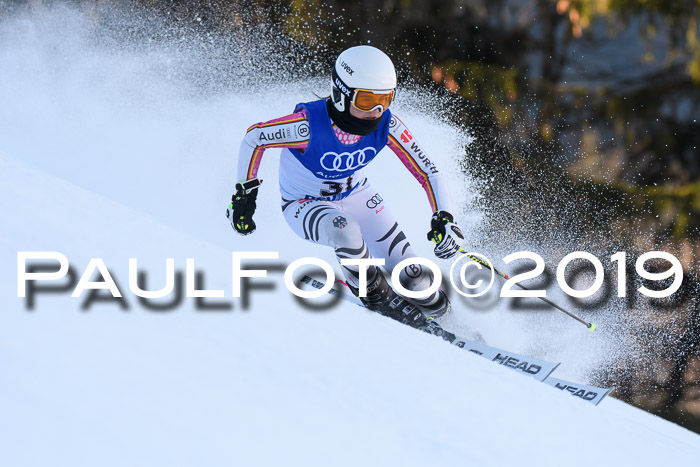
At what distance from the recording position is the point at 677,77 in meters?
10.0

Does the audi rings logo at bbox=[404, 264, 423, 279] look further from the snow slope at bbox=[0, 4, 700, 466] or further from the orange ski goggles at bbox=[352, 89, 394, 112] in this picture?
the orange ski goggles at bbox=[352, 89, 394, 112]

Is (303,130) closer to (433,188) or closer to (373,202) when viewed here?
(373,202)

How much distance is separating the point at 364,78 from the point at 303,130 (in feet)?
1.47

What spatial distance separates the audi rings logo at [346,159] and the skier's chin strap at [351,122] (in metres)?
0.16

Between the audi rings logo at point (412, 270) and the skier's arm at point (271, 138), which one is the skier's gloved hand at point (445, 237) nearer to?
the audi rings logo at point (412, 270)

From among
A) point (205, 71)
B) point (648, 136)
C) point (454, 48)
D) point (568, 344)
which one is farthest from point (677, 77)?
point (205, 71)

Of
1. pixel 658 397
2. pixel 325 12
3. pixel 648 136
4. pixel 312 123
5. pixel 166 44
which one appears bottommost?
pixel 658 397

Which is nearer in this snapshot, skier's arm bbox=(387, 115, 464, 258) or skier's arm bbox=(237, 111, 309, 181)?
skier's arm bbox=(237, 111, 309, 181)

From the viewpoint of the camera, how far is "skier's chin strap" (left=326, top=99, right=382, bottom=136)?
3324 millimetres

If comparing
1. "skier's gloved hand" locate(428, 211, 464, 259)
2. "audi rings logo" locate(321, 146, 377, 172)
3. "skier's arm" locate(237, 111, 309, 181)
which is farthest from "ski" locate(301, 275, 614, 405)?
"skier's arm" locate(237, 111, 309, 181)

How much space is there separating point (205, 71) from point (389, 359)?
550 cm

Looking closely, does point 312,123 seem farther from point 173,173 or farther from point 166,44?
point 166,44

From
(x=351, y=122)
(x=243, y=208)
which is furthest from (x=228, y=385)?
(x=351, y=122)

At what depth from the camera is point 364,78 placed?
3156 millimetres
